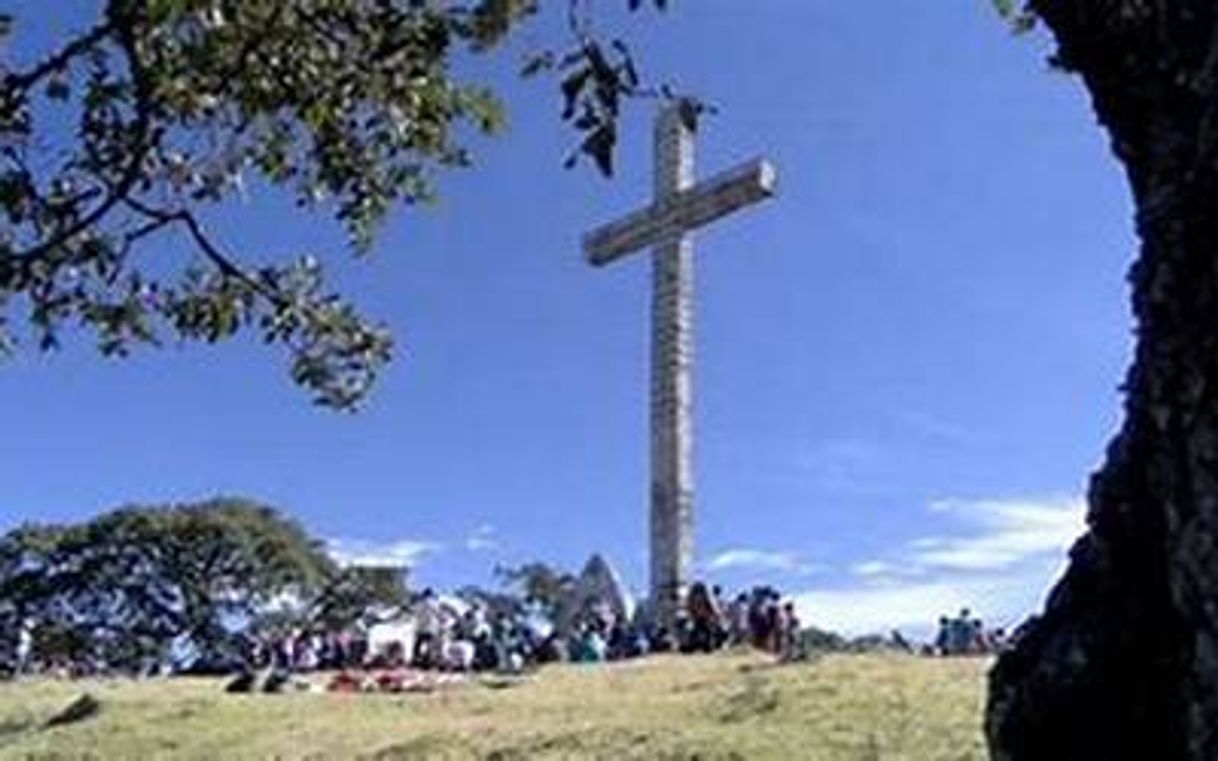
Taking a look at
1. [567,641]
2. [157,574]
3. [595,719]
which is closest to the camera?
[595,719]

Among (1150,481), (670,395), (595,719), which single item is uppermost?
(670,395)

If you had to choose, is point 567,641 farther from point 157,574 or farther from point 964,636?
point 157,574

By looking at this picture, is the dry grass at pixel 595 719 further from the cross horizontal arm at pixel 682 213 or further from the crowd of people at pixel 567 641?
the cross horizontal arm at pixel 682 213

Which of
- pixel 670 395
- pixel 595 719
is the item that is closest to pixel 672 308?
pixel 670 395

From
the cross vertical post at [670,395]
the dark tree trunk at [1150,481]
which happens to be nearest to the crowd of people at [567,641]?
the cross vertical post at [670,395]

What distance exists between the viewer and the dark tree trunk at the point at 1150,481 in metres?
3.28

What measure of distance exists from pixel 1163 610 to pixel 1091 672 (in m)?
0.18

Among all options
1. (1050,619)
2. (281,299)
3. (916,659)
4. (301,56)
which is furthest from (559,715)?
(1050,619)

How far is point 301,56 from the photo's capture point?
933 centimetres

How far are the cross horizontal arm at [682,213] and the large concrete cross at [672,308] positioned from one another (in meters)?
0.02

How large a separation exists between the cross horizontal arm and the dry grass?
11468 millimetres

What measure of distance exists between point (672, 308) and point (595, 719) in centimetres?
1817

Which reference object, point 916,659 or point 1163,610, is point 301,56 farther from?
point 916,659

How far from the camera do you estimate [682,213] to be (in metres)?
41.4
